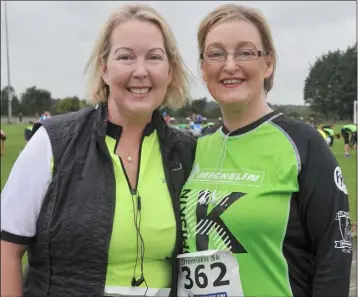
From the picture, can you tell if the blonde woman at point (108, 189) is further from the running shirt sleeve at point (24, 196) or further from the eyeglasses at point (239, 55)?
the eyeglasses at point (239, 55)

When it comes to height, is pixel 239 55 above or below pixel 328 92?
below

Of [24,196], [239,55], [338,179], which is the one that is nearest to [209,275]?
[338,179]

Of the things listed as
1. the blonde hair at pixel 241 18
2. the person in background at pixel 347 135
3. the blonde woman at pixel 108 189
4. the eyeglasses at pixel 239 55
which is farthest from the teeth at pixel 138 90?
the person in background at pixel 347 135

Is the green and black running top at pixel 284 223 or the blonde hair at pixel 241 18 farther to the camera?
the blonde hair at pixel 241 18

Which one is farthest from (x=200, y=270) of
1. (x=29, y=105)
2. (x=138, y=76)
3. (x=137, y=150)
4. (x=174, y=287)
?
(x=29, y=105)

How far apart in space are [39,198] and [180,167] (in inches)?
26.7

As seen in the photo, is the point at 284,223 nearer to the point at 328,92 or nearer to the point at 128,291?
the point at 128,291

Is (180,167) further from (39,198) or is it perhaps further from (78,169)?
(39,198)

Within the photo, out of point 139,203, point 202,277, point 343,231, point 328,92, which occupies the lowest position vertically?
point 202,277

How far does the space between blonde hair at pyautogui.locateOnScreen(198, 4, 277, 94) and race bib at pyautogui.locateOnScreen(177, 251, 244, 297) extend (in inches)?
40.0

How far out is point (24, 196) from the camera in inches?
72.3

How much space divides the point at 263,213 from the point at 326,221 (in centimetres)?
26

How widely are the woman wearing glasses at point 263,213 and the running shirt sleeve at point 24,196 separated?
0.63 meters

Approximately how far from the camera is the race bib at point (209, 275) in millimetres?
1938
